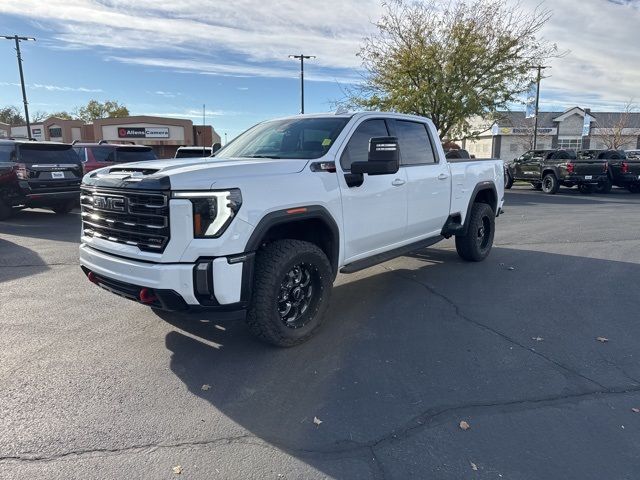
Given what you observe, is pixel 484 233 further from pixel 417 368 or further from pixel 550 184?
pixel 550 184

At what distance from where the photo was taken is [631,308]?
5.07m

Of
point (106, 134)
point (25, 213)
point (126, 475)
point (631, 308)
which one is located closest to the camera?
point (126, 475)

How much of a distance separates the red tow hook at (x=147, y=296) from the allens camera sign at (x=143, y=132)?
44263 millimetres

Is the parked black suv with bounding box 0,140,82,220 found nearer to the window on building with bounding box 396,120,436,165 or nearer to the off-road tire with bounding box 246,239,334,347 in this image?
the window on building with bounding box 396,120,436,165

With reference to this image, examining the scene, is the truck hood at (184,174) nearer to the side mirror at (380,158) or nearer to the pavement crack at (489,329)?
the side mirror at (380,158)

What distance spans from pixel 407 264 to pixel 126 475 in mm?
5107

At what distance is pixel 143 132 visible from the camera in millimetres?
43875

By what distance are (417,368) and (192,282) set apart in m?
1.85

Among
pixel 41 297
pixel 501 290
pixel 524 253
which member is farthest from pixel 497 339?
pixel 41 297

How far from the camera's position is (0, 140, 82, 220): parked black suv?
10.1m

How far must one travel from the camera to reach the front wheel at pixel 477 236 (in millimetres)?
6727

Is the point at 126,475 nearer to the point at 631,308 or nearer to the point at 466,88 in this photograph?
the point at 631,308

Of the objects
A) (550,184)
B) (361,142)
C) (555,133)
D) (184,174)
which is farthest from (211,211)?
(555,133)

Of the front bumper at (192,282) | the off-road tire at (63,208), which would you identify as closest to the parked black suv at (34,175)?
the off-road tire at (63,208)
